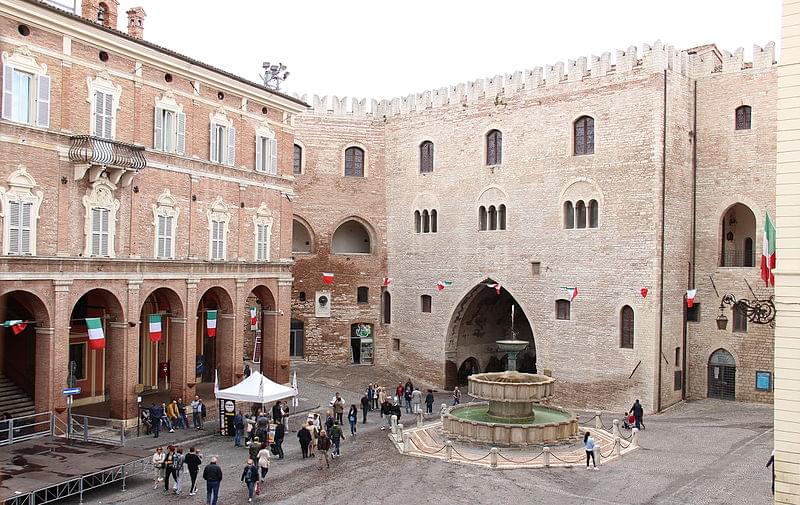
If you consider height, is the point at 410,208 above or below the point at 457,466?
above

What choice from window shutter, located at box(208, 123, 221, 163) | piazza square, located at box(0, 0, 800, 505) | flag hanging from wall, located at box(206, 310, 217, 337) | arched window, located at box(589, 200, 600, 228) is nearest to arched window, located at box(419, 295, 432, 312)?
piazza square, located at box(0, 0, 800, 505)

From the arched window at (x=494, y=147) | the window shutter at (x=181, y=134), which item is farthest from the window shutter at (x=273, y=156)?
the arched window at (x=494, y=147)

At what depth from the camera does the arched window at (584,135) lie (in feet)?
108

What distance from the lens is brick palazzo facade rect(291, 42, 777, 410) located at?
102 feet

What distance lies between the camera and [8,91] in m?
21.3

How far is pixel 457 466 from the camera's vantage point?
2225 centimetres

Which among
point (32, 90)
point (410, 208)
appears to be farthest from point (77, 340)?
point (410, 208)

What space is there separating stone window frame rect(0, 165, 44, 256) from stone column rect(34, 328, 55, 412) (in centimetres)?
238

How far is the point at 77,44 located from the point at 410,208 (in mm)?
20182

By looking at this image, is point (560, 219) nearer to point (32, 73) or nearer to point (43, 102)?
point (43, 102)

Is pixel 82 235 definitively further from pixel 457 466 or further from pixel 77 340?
pixel 457 466

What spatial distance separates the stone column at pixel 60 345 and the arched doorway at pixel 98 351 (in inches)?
76.6

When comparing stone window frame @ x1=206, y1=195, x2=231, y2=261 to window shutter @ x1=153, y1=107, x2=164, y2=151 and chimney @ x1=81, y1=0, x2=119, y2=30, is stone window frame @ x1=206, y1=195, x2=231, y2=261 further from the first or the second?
chimney @ x1=81, y1=0, x2=119, y2=30

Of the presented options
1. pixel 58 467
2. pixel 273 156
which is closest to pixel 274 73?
pixel 273 156
